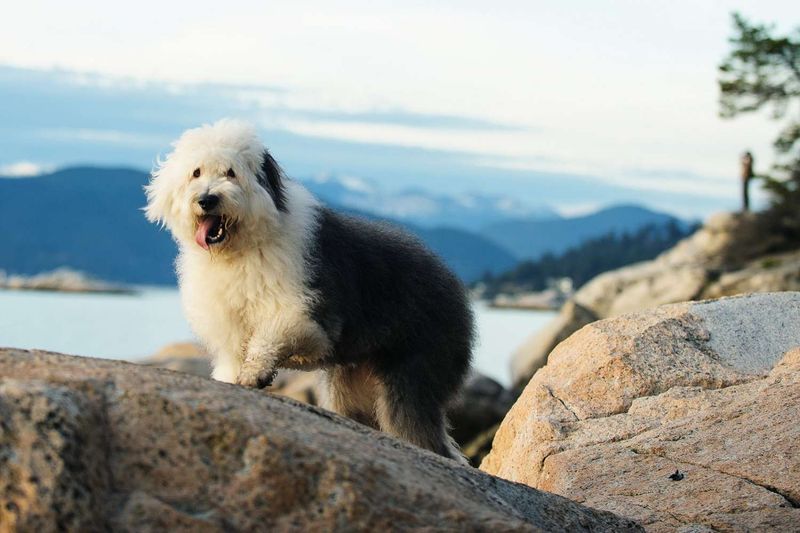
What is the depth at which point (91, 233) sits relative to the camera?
15438 centimetres

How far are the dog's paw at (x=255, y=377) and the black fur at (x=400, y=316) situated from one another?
78 centimetres

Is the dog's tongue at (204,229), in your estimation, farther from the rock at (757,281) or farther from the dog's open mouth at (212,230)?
the rock at (757,281)

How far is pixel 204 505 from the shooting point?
4801 mm

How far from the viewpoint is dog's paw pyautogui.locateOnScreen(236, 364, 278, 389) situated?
777 cm

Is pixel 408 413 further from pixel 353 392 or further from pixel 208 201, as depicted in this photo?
pixel 208 201

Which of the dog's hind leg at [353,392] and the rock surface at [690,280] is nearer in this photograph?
the dog's hind leg at [353,392]

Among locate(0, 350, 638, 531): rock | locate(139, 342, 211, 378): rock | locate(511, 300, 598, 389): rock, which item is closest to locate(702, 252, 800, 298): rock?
locate(511, 300, 598, 389): rock

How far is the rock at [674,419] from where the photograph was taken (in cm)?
720

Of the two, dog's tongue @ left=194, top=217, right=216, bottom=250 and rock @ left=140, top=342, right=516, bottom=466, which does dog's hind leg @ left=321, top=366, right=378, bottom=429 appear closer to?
dog's tongue @ left=194, top=217, right=216, bottom=250

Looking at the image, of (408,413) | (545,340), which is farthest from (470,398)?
(408,413)

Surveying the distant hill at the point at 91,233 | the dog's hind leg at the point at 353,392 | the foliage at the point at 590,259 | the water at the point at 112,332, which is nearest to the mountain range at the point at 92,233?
the distant hill at the point at 91,233

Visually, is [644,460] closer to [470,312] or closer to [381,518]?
[470,312]

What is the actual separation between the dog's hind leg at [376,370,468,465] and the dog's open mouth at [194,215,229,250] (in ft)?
6.00

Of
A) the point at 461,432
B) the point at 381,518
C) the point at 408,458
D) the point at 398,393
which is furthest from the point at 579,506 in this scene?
the point at 461,432
